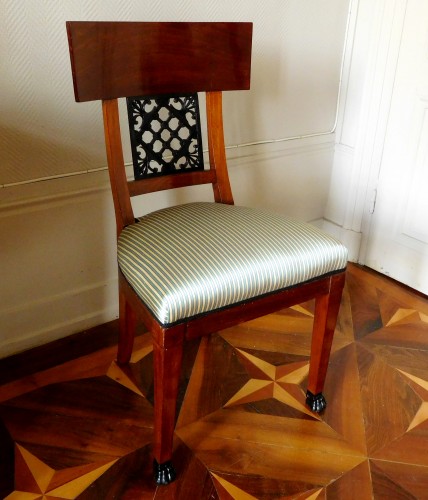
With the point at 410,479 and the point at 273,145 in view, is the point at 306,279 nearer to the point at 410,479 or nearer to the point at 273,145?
the point at 410,479

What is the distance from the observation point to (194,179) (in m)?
1.21

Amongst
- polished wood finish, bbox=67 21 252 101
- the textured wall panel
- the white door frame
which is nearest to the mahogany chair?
polished wood finish, bbox=67 21 252 101

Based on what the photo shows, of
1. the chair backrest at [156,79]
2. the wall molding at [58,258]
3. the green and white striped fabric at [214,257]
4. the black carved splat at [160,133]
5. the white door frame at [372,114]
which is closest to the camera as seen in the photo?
the green and white striped fabric at [214,257]

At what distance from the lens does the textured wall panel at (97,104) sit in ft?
3.75

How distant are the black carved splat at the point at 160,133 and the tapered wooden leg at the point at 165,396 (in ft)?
1.40

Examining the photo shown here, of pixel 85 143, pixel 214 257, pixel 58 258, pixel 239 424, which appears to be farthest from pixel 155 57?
pixel 239 424

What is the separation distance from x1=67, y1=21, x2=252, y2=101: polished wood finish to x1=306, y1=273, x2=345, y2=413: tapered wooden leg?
541 millimetres

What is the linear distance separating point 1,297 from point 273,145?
96cm

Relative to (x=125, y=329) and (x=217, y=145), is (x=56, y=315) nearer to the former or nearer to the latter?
(x=125, y=329)

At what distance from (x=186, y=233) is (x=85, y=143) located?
1.50ft

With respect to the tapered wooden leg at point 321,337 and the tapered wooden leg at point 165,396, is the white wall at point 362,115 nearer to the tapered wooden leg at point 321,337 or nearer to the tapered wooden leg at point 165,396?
the tapered wooden leg at point 321,337

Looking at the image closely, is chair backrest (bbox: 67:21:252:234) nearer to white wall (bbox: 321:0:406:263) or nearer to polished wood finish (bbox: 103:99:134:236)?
polished wood finish (bbox: 103:99:134:236)

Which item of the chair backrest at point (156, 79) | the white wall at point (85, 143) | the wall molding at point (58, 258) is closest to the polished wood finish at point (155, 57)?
the chair backrest at point (156, 79)

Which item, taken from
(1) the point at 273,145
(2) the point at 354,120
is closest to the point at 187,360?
(1) the point at 273,145
